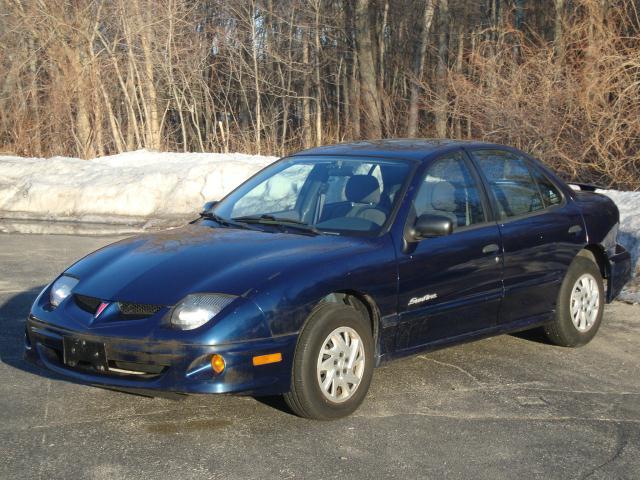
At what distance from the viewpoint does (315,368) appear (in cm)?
516

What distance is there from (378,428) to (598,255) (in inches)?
120

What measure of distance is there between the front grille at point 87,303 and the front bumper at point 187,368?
7.2 inches

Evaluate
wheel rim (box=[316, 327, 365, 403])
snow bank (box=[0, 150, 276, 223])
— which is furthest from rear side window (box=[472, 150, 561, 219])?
snow bank (box=[0, 150, 276, 223])

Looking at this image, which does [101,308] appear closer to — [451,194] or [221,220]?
[221,220]

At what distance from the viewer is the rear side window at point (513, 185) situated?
261 inches

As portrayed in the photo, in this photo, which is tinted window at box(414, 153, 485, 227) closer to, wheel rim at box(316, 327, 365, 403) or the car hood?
the car hood

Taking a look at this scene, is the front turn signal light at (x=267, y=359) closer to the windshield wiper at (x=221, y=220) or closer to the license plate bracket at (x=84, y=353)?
the license plate bracket at (x=84, y=353)

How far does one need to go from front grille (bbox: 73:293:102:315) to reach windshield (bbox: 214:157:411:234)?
1.32m

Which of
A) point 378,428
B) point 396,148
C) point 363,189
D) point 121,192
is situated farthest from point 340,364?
point 121,192

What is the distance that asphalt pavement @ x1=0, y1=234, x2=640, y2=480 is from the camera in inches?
183

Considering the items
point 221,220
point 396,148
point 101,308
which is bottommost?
point 101,308

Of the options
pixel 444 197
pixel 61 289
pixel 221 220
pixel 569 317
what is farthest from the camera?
pixel 569 317

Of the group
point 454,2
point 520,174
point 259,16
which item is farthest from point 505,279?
point 454,2

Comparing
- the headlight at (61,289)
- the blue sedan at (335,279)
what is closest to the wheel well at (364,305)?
the blue sedan at (335,279)
